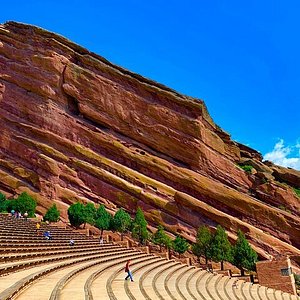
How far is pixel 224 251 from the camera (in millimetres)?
36625

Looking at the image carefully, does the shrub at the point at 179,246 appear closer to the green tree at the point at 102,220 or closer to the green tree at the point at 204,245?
the green tree at the point at 204,245

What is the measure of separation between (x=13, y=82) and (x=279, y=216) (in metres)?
38.0

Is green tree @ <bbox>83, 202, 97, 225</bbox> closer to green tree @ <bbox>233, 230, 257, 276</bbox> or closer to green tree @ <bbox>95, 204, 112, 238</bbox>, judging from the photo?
green tree @ <bbox>95, 204, 112, 238</bbox>

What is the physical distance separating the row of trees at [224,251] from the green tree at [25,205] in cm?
1724

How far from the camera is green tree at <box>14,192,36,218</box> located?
3884 centimetres

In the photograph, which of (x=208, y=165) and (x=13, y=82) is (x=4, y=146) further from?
(x=208, y=165)

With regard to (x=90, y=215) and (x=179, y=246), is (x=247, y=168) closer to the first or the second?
(x=179, y=246)

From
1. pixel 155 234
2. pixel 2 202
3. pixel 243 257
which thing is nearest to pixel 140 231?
pixel 155 234

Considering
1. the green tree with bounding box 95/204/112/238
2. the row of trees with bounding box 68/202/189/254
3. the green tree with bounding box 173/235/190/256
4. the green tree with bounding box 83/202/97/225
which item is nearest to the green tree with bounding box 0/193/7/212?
the row of trees with bounding box 68/202/189/254

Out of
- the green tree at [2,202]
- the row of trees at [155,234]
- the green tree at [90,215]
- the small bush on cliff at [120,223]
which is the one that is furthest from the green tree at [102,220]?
the green tree at [2,202]

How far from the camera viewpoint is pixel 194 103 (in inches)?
2014

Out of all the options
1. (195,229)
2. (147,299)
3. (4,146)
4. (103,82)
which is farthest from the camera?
(103,82)

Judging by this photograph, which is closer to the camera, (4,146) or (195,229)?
(195,229)

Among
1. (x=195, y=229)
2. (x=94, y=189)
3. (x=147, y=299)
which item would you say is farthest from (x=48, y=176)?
(x=147, y=299)
